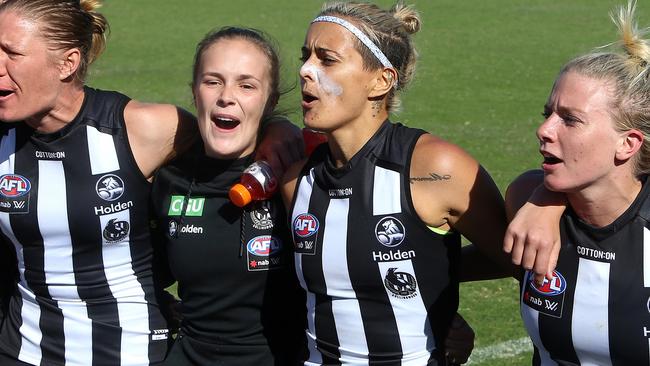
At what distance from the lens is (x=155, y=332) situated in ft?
15.2

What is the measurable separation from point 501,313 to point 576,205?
3323 millimetres

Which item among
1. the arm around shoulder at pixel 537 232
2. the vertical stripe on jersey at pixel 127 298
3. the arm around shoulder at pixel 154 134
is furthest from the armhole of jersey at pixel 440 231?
the vertical stripe on jersey at pixel 127 298

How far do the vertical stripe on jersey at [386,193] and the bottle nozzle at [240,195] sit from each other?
48 cm

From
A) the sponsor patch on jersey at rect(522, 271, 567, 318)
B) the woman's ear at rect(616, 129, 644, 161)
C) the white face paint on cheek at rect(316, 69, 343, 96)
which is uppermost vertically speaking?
the white face paint on cheek at rect(316, 69, 343, 96)

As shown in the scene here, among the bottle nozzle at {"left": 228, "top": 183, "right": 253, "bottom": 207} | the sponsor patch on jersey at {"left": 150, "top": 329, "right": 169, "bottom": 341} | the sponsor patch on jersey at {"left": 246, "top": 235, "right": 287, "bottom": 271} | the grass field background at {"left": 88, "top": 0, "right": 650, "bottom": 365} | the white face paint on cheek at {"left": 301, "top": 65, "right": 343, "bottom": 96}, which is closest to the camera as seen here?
the white face paint on cheek at {"left": 301, "top": 65, "right": 343, "bottom": 96}

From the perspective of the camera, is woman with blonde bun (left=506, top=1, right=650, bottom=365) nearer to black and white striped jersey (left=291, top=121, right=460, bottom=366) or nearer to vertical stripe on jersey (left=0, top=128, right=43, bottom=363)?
black and white striped jersey (left=291, top=121, right=460, bottom=366)

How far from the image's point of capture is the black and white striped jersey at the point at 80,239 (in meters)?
4.52

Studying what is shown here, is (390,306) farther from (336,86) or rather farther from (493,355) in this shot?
(493,355)

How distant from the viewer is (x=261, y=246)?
4.37m

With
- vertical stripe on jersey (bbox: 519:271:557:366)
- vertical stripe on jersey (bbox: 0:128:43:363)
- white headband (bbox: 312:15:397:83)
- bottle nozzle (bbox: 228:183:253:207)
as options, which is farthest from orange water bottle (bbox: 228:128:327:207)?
vertical stripe on jersey (bbox: 519:271:557:366)

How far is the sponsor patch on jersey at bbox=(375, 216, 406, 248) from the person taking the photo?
4027mm

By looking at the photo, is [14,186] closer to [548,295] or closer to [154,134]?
[154,134]

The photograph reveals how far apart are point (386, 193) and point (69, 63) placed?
141 centimetres

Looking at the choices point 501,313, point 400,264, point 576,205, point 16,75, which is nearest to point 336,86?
point 400,264
